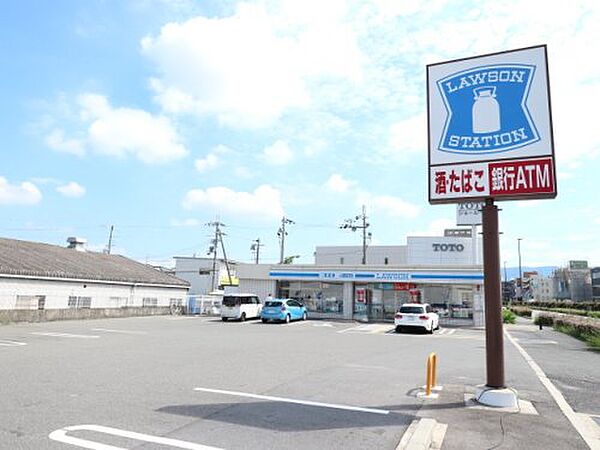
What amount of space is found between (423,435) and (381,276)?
27376mm

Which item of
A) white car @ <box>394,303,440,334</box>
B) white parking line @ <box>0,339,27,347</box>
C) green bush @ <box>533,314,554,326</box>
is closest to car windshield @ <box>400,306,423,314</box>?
white car @ <box>394,303,440,334</box>

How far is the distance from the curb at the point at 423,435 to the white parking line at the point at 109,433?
81.6 inches

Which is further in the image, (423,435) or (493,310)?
(493,310)

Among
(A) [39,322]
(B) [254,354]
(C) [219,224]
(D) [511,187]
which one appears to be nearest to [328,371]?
(B) [254,354]

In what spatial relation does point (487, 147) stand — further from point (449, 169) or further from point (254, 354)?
point (254, 354)

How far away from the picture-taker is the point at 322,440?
5375 mm

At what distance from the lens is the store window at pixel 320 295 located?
112 feet

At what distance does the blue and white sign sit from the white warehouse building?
22941mm

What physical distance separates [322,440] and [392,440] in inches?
31.6

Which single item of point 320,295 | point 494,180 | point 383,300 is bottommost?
point 383,300

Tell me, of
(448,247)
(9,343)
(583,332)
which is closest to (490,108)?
(9,343)

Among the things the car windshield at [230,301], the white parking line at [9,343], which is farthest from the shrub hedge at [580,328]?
the white parking line at [9,343]

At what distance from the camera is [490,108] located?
27.2ft

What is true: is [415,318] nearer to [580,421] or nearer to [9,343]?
[580,421]
